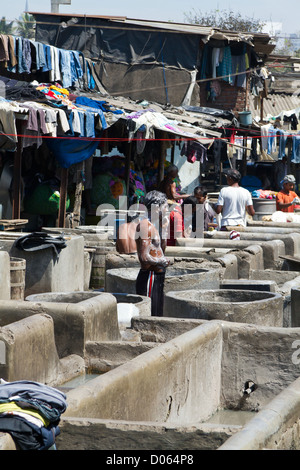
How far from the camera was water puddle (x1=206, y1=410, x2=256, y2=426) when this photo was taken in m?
5.70

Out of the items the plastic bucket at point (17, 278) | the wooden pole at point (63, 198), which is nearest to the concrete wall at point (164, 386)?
the plastic bucket at point (17, 278)

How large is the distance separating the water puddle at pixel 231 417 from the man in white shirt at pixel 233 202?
5.47 metres

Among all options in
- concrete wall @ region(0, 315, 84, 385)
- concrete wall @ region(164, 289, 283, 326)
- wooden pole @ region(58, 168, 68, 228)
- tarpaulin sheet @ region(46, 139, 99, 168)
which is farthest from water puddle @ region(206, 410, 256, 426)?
tarpaulin sheet @ region(46, 139, 99, 168)

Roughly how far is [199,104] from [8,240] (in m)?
13.7

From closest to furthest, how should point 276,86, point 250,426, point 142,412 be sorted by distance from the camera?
point 250,426, point 142,412, point 276,86

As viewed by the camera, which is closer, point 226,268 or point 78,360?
point 78,360

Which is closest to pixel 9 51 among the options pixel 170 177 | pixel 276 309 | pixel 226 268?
pixel 170 177

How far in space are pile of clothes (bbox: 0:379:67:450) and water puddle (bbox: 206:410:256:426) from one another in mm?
2307

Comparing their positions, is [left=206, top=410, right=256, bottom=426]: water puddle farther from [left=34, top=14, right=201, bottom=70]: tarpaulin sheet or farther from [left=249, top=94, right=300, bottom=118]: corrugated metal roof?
[left=249, top=94, right=300, bottom=118]: corrugated metal roof

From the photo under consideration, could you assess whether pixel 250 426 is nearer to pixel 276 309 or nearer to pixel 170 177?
pixel 276 309

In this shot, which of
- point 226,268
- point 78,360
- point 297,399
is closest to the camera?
point 297,399

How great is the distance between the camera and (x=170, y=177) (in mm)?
12305

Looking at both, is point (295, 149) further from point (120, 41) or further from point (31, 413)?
point (31, 413)
